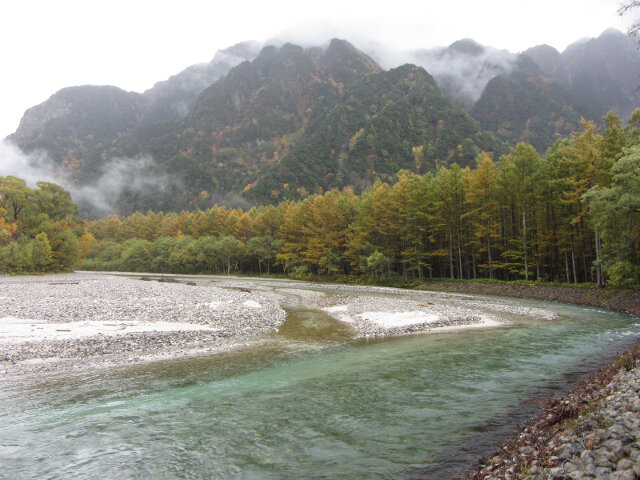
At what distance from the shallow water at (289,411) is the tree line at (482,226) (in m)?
14.4

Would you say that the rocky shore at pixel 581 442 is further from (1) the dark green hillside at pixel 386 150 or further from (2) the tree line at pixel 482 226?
(1) the dark green hillside at pixel 386 150

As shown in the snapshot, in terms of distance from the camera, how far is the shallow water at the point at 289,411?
7355 millimetres

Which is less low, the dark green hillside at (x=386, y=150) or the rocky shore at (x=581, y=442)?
the dark green hillside at (x=386, y=150)

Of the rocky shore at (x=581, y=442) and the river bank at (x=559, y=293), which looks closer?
the rocky shore at (x=581, y=442)

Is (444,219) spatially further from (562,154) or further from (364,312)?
(364,312)

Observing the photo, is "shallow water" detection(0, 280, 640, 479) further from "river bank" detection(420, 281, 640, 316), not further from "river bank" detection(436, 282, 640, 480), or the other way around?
"river bank" detection(420, 281, 640, 316)

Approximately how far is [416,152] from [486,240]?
13553cm

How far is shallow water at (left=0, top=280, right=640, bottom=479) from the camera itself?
7.36 m

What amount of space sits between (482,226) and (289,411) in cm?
4121

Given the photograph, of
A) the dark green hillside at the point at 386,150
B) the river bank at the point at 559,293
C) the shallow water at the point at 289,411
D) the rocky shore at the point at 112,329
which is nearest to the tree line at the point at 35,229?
the rocky shore at the point at 112,329

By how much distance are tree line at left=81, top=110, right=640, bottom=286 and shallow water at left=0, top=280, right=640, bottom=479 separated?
14.4m

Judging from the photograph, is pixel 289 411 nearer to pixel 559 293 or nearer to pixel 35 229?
pixel 559 293

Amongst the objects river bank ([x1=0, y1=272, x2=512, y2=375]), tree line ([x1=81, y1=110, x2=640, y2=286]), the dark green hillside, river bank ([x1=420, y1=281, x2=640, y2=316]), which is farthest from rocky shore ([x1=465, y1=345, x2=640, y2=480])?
the dark green hillside

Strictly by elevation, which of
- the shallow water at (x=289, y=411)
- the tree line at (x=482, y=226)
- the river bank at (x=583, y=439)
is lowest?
the shallow water at (x=289, y=411)
